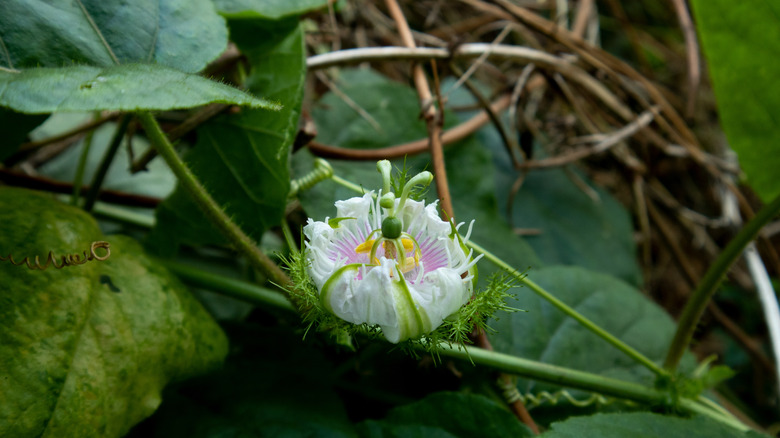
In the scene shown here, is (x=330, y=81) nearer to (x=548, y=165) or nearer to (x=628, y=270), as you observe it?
(x=548, y=165)

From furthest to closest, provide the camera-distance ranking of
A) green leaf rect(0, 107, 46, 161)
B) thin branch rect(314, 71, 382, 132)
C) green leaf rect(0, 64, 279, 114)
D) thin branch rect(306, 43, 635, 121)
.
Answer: thin branch rect(314, 71, 382, 132) → thin branch rect(306, 43, 635, 121) → green leaf rect(0, 107, 46, 161) → green leaf rect(0, 64, 279, 114)

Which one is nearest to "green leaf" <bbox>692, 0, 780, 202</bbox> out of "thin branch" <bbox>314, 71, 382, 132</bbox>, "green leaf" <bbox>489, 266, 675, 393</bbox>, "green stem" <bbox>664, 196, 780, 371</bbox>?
"green stem" <bbox>664, 196, 780, 371</bbox>

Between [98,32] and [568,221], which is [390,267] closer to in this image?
[98,32]

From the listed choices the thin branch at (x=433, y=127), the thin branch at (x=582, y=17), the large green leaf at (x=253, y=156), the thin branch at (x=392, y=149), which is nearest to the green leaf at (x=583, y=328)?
the thin branch at (x=433, y=127)

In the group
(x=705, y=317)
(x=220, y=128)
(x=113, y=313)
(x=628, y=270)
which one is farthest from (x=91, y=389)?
(x=705, y=317)

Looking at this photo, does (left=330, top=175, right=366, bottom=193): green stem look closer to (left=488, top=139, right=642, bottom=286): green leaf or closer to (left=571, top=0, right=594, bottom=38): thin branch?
(left=488, top=139, right=642, bottom=286): green leaf
